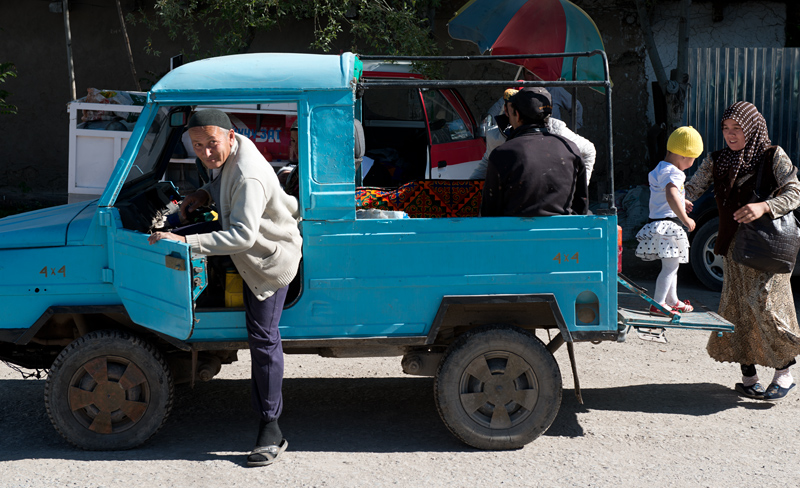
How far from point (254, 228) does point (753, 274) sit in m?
3.20

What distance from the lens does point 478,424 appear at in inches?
161

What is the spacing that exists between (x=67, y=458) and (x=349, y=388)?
1.87 metres

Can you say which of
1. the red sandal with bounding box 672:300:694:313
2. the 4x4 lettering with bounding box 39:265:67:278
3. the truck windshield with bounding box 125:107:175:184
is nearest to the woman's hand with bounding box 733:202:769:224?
the red sandal with bounding box 672:300:694:313

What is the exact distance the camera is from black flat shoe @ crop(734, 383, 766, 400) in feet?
16.1

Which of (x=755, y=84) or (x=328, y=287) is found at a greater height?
(x=755, y=84)

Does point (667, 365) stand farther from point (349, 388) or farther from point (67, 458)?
point (67, 458)

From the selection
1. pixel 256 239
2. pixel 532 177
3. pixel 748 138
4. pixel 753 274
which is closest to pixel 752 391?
pixel 753 274

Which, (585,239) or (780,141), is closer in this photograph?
(585,239)

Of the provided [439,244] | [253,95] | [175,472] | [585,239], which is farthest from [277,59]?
[175,472]

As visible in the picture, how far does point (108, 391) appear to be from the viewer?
4.02m

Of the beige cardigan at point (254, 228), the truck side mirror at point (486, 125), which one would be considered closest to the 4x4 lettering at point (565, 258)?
the beige cardigan at point (254, 228)

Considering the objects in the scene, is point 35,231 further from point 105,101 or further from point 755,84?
point 755,84

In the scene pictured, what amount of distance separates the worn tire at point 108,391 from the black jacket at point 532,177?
6.51 feet

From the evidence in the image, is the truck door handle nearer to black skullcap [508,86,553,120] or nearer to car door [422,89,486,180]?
black skullcap [508,86,553,120]
